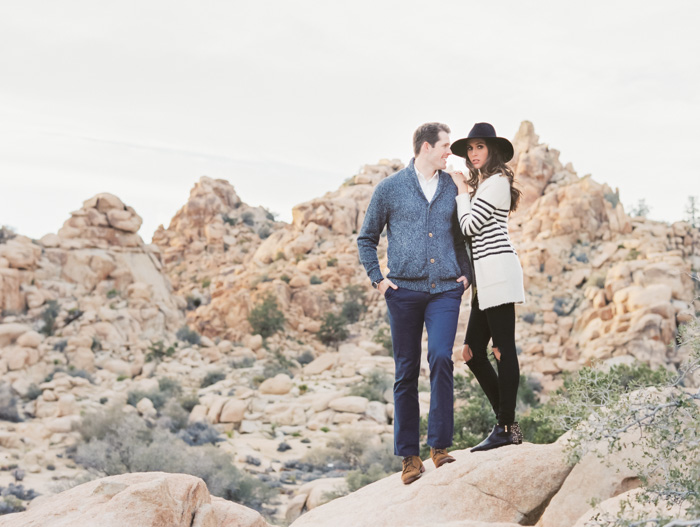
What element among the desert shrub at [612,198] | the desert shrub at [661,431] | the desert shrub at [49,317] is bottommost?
the desert shrub at [49,317]

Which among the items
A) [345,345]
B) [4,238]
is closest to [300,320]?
[345,345]

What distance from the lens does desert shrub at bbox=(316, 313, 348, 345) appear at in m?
23.9

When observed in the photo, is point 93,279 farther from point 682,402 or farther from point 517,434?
point 682,402

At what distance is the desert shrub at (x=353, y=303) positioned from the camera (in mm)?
26047

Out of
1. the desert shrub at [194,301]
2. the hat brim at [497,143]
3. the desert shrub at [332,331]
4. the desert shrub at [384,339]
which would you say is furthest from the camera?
the desert shrub at [194,301]

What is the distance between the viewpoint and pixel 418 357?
4344mm

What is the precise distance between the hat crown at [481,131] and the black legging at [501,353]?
3.47 feet

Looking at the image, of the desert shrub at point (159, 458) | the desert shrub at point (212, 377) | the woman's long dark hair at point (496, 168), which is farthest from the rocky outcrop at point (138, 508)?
the desert shrub at point (212, 377)

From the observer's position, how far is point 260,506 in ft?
29.7

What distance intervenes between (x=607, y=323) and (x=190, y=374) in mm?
11795

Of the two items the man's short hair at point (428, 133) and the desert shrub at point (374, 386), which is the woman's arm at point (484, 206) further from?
the desert shrub at point (374, 386)

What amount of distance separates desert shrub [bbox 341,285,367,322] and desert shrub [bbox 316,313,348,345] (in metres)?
1.39

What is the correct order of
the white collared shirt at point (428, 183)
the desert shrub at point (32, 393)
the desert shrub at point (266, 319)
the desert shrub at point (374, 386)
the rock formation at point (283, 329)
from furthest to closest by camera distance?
the desert shrub at point (266, 319) → the desert shrub at point (374, 386) → the desert shrub at point (32, 393) → the rock formation at point (283, 329) → the white collared shirt at point (428, 183)

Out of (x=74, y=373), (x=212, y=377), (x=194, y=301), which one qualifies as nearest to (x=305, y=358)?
(x=212, y=377)
